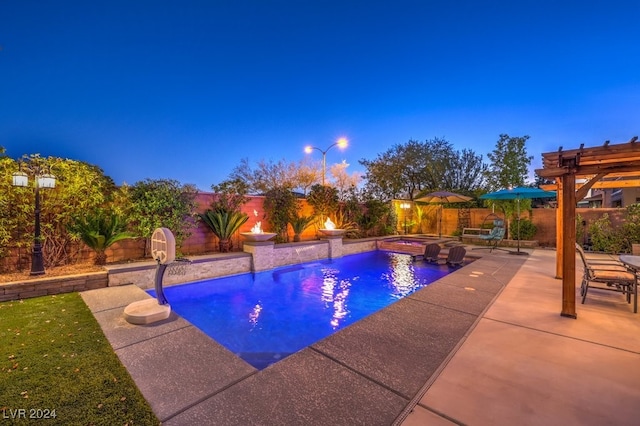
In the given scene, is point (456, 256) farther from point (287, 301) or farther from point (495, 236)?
point (287, 301)

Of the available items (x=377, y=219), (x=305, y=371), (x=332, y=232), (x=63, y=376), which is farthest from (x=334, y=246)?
(x=63, y=376)

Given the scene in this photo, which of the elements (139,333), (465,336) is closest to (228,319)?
(139,333)

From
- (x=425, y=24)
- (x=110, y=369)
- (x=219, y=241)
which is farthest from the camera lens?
(x=425, y=24)

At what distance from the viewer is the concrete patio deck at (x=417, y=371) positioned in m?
1.92

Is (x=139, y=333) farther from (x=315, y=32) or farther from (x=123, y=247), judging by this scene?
(x=315, y=32)

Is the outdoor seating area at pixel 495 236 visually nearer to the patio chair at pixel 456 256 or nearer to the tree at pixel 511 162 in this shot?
the patio chair at pixel 456 256

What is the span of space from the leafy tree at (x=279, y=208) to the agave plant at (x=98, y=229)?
436 cm

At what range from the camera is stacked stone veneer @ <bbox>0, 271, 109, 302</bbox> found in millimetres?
4496

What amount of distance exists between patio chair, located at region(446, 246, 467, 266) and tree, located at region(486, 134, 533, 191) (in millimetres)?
9019

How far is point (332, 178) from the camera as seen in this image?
28.2 m

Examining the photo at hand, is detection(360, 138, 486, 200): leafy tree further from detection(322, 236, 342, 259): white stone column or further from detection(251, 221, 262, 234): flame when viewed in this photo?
detection(251, 221, 262, 234): flame

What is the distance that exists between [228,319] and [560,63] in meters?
15.1

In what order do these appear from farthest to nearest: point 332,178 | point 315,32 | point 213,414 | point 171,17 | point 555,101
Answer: point 332,178
point 555,101
point 315,32
point 171,17
point 213,414

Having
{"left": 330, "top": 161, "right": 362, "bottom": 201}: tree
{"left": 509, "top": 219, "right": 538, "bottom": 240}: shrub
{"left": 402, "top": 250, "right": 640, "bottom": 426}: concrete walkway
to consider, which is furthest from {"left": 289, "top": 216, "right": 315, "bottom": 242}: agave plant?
{"left": 330, "top": 161, "right": 362, "bottom": 201}: tree
